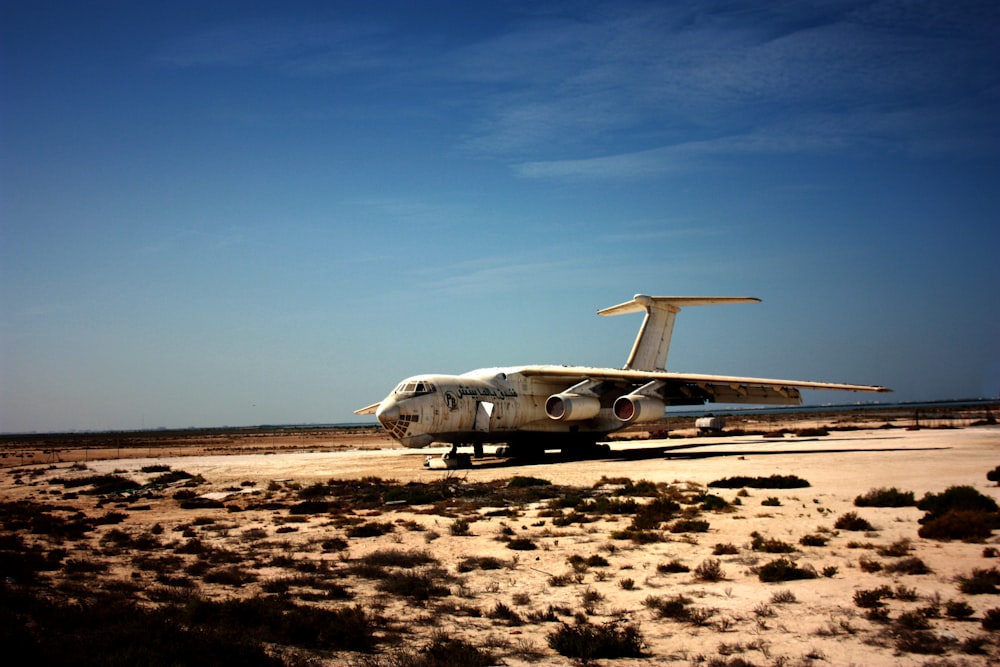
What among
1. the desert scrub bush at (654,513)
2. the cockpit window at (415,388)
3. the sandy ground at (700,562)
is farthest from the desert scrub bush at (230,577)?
the cockpit window at (415,388)

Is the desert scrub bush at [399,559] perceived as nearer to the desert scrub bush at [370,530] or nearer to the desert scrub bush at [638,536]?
the desert scrub bush at [370,530]

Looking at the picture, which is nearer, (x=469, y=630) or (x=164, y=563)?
(x=469, y=630)

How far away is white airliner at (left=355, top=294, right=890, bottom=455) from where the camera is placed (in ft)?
79.6

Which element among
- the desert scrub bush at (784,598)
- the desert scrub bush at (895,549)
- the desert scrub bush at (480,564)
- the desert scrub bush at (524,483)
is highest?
the desert scrub bush at (895,549)

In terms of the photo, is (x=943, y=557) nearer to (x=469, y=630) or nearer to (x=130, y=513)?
(x=469, y=630)

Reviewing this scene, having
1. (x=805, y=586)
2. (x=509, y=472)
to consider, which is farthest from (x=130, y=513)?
(x=805, y=586)

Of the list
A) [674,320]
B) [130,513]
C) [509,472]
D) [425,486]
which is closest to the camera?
[130,513]

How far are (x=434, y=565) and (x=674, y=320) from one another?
26.9 m

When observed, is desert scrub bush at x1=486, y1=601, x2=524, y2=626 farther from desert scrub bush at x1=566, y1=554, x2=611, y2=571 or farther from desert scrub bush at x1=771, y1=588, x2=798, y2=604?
desert scrub bush at x1=771, y1=588, x2=798, y2=604

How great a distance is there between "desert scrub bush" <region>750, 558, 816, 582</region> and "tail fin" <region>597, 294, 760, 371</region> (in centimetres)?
2456

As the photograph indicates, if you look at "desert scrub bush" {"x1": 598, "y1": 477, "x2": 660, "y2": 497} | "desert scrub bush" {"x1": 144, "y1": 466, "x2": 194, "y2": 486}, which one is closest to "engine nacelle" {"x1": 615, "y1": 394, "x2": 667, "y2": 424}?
"desert scrub bush" {"x1": 598, "y1": 477, "x2": 660, "y2": 497}

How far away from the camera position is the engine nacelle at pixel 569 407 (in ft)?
91.6

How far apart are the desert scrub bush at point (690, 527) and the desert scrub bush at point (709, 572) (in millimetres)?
2227

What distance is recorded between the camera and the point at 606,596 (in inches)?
314
